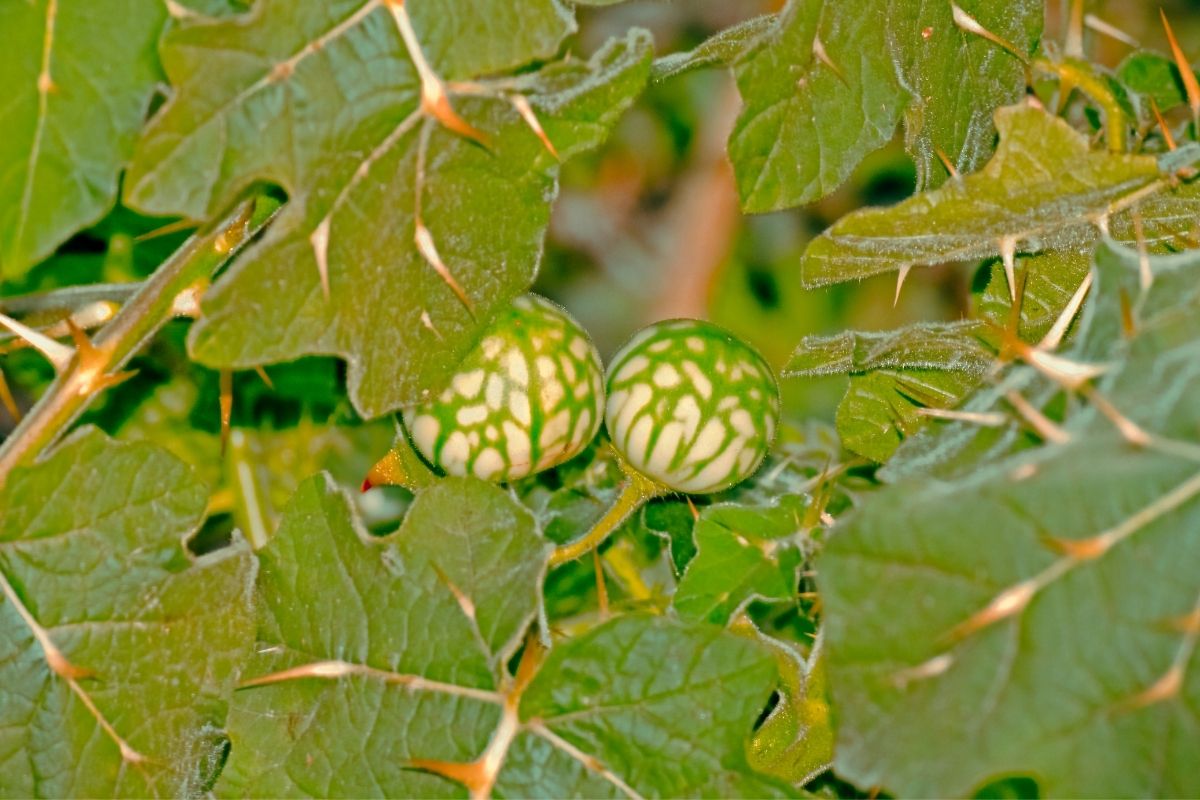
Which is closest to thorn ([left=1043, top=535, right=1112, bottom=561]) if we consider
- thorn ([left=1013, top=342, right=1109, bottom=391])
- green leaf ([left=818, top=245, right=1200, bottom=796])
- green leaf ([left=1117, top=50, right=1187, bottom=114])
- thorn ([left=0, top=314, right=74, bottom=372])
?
green leaf ([left=818, top=245, right=1200, bottom=796])

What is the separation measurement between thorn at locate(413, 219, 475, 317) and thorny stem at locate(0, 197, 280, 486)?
6.5 inches

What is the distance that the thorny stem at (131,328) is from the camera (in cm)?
107

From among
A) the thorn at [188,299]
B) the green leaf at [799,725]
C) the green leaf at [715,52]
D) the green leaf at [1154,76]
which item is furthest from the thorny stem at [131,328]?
the green leaf at [1154,76]

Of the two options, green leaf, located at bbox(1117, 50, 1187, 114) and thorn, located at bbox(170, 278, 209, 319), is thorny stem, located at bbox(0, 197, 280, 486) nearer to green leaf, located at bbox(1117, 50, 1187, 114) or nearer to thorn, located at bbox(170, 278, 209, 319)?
thorn, located at bbox(170, 278, 209, 319)

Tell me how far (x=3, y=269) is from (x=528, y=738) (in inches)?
22.0

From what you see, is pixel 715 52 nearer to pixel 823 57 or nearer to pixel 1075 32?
pixel 823 57

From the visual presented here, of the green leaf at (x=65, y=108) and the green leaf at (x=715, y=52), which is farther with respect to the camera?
the green leaf at (x=715, y=52)

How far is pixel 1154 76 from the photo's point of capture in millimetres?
1540

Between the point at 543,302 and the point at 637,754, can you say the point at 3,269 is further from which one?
the point at 637,754

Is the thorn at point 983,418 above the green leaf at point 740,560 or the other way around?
above

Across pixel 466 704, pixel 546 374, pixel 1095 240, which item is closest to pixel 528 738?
pixel 466 704

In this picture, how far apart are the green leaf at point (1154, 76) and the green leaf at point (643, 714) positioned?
0.95m

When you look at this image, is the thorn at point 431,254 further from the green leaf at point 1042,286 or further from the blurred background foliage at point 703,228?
the blurred background foliage at point 703,228

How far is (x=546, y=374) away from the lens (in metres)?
1.17
